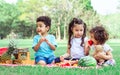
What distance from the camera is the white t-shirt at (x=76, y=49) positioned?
621cm

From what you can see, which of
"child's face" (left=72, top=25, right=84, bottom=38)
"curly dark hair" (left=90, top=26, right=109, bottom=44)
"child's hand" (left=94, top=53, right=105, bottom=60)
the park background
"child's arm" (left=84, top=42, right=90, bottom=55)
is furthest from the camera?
the park background

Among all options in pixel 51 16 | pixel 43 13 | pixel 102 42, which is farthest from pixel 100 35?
pixel 43 13

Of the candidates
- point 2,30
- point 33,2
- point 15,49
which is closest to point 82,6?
point 33,2

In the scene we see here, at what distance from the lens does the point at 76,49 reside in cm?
624

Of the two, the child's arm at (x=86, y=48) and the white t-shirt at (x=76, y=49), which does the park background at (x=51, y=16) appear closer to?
the white t-shirt at (x=76, y=49)

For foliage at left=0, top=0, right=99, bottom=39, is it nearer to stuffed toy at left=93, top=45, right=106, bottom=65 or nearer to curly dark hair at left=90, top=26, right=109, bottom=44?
curly dark hair at left=90, top=26, right=109, bottom=44

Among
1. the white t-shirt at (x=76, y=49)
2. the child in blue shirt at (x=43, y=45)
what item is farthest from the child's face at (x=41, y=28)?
the white t-shirt at (x=76, y=49)

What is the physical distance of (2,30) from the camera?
185 feet

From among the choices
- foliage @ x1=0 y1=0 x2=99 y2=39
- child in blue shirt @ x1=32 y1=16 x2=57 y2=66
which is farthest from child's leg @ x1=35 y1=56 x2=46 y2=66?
foliage @ x1=0 y1=0 x2=99 y2=39

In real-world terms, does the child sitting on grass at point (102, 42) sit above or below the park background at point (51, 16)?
below

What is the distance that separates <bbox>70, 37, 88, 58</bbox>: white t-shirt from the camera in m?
6.21

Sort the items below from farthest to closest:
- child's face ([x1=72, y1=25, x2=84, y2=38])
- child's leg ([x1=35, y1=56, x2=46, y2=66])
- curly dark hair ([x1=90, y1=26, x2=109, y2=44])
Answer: child's face ([x1=72, y1=25, x2=84, y2=38]), child's leg ([x1=35, y1=56, x2=46, y2=66]), curly dark hair ([x1=90, y1=26, x2=109, y2=44])

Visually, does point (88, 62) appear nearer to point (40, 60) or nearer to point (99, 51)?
point (99, 51)

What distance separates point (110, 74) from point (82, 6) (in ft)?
160
